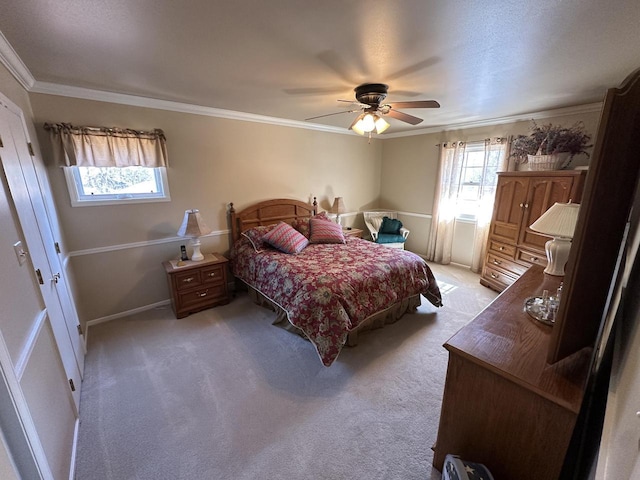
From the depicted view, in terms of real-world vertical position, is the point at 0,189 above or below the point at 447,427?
above

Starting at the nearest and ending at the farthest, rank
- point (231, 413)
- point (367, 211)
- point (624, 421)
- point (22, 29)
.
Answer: point (624, 421), point (22, 29), point (231, 413), point (367, 211)

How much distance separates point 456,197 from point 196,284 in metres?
4.28

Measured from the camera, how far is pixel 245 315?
3156 millimetres

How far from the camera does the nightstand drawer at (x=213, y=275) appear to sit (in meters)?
3.18

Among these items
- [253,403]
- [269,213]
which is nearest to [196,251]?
[269,213]

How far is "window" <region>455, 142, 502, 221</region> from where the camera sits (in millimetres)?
4094

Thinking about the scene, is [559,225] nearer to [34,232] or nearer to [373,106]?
[373,106]

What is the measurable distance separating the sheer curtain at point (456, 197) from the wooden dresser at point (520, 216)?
50 centimetres

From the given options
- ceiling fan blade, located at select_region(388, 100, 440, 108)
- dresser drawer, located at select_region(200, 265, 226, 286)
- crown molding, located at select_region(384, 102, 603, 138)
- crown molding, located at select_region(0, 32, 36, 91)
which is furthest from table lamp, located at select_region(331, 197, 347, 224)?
crown molding, located at select_region(0, 32, 36, 91)

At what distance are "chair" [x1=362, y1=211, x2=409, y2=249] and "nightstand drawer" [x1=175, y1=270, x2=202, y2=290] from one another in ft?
10.1

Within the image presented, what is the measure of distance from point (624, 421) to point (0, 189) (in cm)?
258

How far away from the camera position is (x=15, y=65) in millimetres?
1874

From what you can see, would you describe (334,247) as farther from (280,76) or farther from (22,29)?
(22,29)

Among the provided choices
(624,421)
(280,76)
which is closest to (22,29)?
(280,76)
